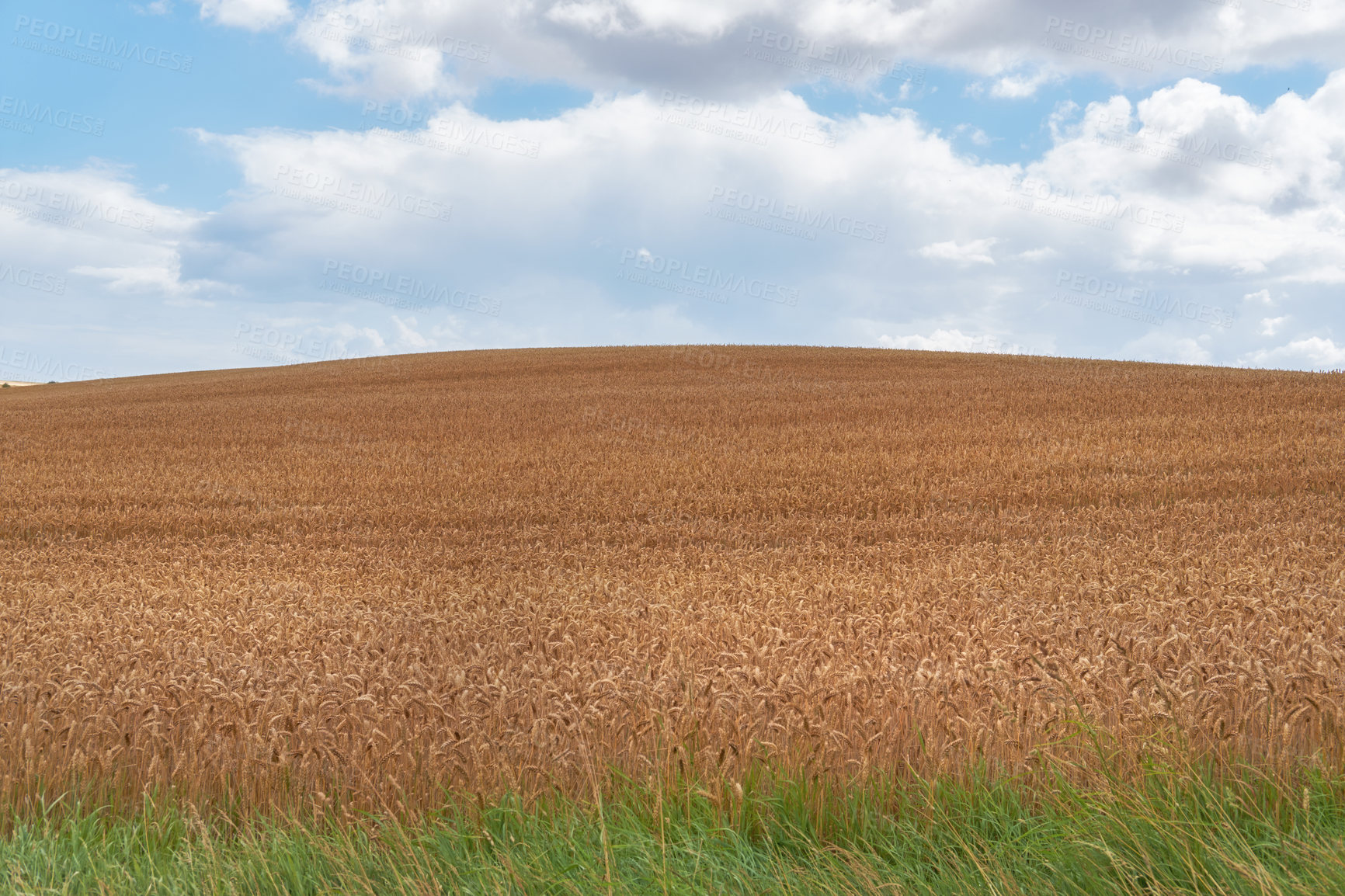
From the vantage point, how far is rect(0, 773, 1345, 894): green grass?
2.54 m

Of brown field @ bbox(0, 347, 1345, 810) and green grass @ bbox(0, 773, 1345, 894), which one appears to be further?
brown field @ bbox(0, 347, 1345, 810)

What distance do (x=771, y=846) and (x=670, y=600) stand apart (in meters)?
3.76

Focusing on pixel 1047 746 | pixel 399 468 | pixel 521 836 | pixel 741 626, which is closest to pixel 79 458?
pixel 399 468

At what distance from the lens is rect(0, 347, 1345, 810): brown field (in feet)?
12.7

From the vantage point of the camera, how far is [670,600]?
22.0 feet

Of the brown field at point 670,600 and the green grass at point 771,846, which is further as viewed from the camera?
the brown field at point 670,600

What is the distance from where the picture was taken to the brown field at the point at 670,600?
3.87 metres

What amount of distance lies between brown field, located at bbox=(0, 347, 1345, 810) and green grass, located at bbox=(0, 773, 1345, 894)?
0.72ft

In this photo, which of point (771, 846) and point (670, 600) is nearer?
point (771, 846)

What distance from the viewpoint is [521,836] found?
3.21m

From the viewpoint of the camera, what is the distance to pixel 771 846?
2.96 m

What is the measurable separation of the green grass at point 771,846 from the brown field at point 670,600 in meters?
0.22

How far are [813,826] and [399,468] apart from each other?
13030mm

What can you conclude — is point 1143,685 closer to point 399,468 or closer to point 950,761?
point 950,761
